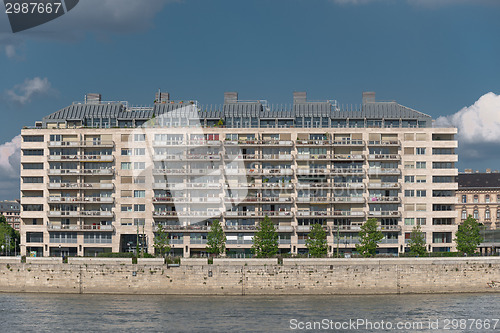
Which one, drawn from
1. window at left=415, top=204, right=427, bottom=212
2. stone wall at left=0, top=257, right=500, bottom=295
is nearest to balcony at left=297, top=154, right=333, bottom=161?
window at left=415, top=204, right=427, bottom=212

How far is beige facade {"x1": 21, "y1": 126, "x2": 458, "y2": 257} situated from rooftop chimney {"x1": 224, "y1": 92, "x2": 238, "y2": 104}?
10460 millimetres

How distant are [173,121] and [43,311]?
65.5 meters

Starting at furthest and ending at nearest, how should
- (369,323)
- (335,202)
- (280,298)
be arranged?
(335,202) < (280,298) < (369,323)

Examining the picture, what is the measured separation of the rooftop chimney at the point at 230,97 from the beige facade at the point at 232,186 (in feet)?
34.3

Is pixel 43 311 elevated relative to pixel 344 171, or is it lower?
lower

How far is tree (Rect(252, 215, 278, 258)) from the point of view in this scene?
152125mm

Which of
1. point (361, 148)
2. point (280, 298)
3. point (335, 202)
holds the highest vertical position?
point (361, 148)

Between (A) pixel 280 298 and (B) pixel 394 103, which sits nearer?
(A) pixel 280 298

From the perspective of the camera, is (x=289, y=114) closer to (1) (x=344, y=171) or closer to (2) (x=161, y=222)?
(1) (x=344, y=171)

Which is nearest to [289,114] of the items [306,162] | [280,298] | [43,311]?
[306,162]

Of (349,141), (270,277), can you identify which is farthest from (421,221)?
(270,277)

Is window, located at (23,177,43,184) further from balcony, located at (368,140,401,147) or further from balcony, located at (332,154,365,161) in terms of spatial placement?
balcony, located at (368,140,401,147)

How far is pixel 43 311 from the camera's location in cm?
10694

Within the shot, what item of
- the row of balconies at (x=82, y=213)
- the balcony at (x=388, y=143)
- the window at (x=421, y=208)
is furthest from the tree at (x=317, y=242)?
the row of balconies at (x=82, y=213)
